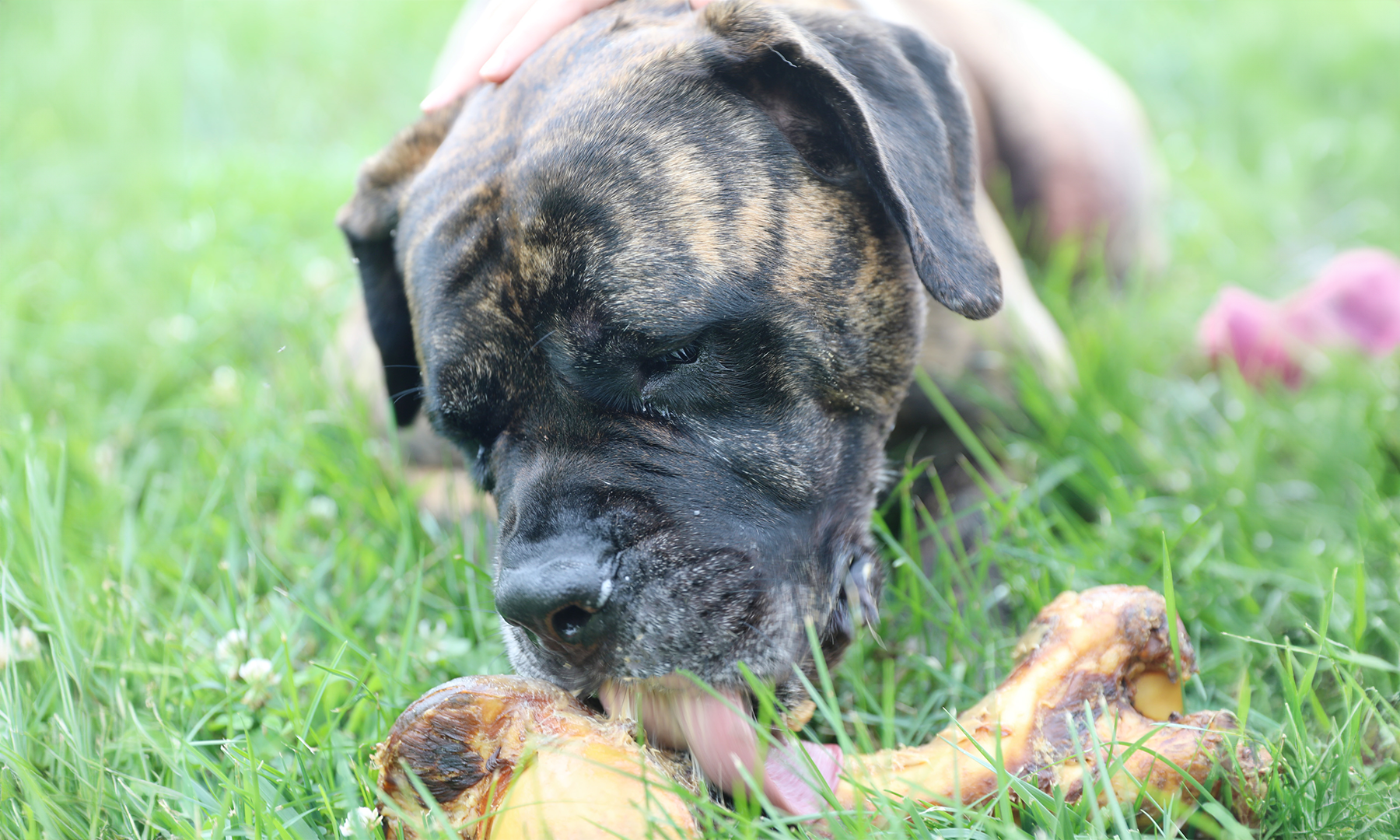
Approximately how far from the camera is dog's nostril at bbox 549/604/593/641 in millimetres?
1741

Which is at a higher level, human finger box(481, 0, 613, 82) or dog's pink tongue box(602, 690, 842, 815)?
human finger box(481, 0, 613, 82)

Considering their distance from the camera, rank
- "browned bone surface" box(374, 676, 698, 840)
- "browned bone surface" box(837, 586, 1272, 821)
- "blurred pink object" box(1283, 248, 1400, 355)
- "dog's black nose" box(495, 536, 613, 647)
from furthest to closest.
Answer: "blurred pink object" box(1283, 248, 1400, 355)
"dog's black nose" box(495, 536, 613, 647)
"browned bone surface" box(837, 586, 1272, 821)
"browned bone surface" box(374, 676, 698, 840)

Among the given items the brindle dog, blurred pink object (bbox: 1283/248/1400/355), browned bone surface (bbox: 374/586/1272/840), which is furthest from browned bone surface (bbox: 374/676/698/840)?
blurred pink object (bbox: 1283/248/1400/355)

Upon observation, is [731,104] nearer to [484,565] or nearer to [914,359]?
[914,359]

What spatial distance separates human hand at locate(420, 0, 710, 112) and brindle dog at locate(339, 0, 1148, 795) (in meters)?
0.11

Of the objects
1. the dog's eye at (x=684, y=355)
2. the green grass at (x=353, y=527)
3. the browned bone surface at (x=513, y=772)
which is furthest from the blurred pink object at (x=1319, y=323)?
the browned bone surface at (x=513, y=772)

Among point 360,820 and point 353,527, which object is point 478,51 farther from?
point 360,820

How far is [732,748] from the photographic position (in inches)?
65.9

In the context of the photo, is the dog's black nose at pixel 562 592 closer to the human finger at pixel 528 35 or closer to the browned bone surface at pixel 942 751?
the browned bone surface at pixel 942 751

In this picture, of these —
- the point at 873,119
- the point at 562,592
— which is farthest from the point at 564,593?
the point at 873,119

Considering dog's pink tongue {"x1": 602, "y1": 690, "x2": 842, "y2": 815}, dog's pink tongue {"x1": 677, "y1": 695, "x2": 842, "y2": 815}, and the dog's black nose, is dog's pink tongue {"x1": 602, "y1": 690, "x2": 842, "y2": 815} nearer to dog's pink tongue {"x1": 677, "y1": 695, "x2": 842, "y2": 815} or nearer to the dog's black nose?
dog's pink tongue {"x1": 677, "y1": 695, "x2": 842, "y2": 815}

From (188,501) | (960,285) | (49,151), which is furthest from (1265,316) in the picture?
(49,151)

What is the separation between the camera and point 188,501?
2816mm

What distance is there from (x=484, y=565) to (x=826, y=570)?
0.86 m
